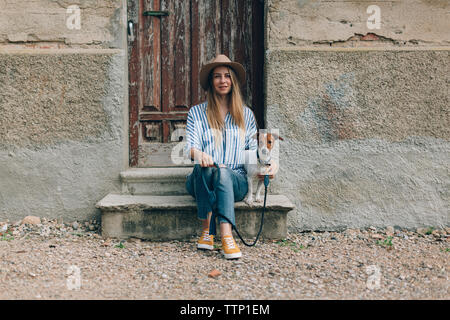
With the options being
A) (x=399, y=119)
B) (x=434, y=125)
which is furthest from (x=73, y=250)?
(x=434, y=125)

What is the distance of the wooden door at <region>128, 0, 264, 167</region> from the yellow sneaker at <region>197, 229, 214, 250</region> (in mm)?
1026

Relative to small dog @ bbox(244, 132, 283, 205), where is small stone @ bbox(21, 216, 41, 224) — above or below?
below

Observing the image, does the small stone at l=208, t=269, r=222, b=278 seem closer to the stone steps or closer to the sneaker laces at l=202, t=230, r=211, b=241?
the sneaker laces at l=202, t=230, r=211, b=241

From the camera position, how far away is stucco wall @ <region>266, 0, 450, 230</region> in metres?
3.44

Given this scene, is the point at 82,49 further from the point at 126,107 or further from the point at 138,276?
the point at 138,276

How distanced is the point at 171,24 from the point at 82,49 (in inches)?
33.7

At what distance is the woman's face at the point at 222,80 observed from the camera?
3113 mm

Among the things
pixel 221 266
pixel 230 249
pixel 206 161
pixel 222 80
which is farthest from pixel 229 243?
pixel 222 80

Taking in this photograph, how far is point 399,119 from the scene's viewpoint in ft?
11.3

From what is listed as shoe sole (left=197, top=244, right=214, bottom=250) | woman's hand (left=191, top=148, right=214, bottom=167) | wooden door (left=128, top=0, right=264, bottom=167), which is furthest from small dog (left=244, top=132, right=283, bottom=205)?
wooden door (left=128, top=0, right=264, bottom=167)

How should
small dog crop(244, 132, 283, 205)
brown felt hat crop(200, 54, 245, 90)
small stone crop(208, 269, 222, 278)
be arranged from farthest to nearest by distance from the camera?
brown felt hat crop(200, 54, 245, 90) < small dog crop(244, 132, 283, 205) < small stone crop(208, 269, 222, 278)

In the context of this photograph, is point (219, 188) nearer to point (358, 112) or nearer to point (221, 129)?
point (221, 129)

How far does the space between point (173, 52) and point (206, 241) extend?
1.85 meters
